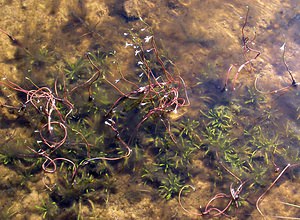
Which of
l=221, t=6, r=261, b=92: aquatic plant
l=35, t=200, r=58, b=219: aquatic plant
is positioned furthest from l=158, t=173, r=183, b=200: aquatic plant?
l=221, t=6, r=261, b=92: aquatic plant

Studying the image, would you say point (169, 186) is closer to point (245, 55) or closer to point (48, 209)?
point (48, 209)

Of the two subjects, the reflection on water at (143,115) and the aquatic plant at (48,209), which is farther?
the reflection on water at (143,115)

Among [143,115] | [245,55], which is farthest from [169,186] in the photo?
[245,55]

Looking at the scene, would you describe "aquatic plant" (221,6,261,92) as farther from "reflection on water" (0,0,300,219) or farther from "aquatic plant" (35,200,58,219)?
"aquatic plant" (35,200,58,219)

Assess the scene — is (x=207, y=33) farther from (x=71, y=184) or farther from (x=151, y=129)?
(x=71, y=184)

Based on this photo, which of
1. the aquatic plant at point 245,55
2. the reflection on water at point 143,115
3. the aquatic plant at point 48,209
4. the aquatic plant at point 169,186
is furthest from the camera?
the aquatic plant at point 245,55

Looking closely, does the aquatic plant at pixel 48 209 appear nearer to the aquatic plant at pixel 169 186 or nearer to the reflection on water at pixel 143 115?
the reflection on water at pixel 143 115

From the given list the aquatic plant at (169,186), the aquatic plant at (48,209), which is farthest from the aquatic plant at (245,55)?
the aquatic plant at (48,209)

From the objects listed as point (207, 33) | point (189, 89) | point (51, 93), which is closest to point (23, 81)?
point (51, 93)
